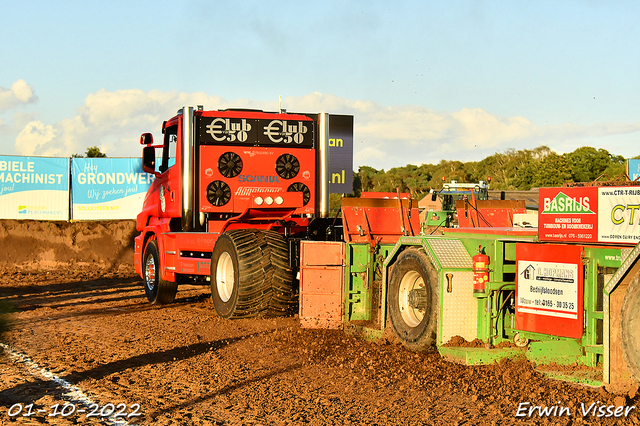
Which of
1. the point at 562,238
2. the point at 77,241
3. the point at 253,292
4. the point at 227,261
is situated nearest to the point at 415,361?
the point at 562,238

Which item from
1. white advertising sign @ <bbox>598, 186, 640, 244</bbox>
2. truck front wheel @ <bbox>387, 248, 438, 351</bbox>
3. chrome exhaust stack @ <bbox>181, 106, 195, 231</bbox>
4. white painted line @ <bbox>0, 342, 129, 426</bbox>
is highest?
chrome exhaust stack @ <bbox>181, 106, 195, 231</bbox>

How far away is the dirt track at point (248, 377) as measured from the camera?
5559mm

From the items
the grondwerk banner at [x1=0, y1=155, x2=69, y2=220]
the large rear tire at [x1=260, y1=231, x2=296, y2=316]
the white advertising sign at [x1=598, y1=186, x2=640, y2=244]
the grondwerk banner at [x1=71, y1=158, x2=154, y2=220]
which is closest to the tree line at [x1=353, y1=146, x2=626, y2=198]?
the large rear tire at [x1=260, y1=231, x2=296, y2=316]

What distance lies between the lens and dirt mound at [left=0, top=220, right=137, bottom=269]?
2236 cm

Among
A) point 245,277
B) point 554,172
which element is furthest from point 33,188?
point 554,172

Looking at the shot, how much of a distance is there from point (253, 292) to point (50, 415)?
5.07 metres

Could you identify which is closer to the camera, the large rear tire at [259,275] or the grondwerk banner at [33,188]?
the large rear tire at [259,275]

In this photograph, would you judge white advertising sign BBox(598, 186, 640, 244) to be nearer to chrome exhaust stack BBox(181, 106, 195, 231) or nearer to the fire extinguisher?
the fire extinguisher

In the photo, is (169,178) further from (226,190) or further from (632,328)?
(632,328)

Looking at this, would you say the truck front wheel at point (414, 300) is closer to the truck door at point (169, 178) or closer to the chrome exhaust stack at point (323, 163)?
the chrome exhaust stack at point (323, 163)

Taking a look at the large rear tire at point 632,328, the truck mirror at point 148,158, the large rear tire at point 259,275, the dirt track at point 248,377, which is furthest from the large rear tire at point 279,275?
the large rear tire at point 632,328

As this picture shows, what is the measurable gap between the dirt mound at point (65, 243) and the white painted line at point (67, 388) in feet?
49.0

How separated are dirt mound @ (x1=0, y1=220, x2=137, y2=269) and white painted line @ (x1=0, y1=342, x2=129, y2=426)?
1493 cm

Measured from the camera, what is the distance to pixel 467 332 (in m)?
7.50
